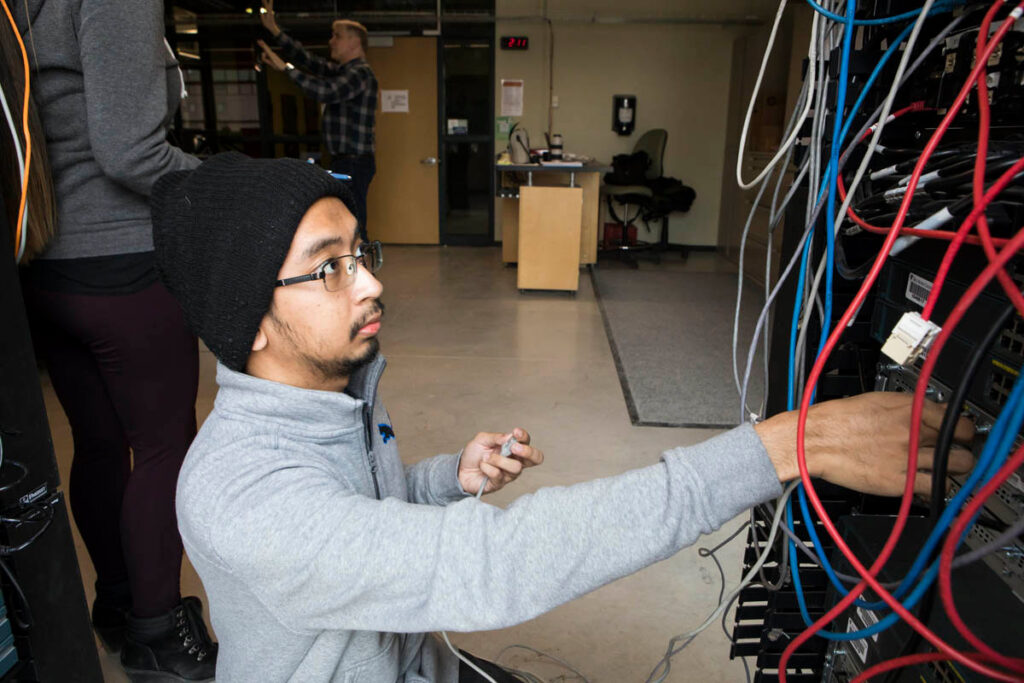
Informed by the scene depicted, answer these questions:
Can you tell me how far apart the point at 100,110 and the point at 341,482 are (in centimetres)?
85

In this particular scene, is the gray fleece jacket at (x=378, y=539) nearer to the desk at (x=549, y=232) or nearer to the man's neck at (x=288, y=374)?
the man's neck at (x=288, y=374)

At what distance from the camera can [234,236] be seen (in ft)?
2.53

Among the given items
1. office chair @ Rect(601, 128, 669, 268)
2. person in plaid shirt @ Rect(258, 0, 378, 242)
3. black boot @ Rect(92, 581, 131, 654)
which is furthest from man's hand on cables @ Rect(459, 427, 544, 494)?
office chair @ Rect(601, 128, 669, 268)

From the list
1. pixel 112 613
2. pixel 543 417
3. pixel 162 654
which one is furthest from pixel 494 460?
pixel 543 417

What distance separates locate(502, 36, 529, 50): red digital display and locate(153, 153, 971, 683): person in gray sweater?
6.09 meters

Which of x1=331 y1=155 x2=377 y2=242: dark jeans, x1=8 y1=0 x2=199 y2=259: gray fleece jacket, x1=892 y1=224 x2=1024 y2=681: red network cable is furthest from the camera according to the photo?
x1=331 y1=155 x2=377 y2=242: dark jeans

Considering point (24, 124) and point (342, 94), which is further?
point (342, 94)

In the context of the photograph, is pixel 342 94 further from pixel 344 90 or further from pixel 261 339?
pixel 261 339

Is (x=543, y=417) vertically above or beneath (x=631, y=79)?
beneath

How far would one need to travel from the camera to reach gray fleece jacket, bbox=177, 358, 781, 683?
1.91 feet

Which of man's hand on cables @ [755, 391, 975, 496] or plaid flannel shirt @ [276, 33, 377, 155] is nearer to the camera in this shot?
man's hand on cables @ [755, 391, 975, 496]

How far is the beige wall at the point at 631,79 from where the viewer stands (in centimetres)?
643

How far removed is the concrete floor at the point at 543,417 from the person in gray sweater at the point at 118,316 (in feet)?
0.71

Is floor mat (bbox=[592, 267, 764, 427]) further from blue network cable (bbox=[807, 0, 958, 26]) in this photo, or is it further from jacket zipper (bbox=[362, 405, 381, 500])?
blue network cable (bbox=[807, 0, 958, 26])
